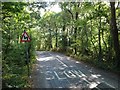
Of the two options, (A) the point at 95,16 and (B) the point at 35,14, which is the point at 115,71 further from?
(B) the point at 35,14

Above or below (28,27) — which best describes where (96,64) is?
below

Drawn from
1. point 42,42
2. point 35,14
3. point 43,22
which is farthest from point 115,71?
point 42,42

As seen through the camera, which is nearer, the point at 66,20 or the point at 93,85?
the point at 93,85

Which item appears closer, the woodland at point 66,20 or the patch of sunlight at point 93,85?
the woodland at point 66,20

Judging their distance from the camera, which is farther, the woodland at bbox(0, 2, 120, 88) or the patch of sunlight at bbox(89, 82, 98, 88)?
the patch of sunlight at bbox(89, 82, 98, 88)

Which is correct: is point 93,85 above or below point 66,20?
below

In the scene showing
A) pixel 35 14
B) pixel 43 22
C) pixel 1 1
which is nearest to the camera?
pixel 1 1

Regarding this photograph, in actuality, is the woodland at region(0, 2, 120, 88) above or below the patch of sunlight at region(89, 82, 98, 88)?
above

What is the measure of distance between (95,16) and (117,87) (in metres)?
14.4

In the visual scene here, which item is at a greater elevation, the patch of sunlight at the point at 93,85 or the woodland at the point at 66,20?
the woodland at the point at 66,20

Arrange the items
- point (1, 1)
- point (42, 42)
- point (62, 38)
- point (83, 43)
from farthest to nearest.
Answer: point (42, 42) → point (62, 38) → point (83, 43) → point (1, 1)

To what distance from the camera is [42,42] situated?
9800 centimetres

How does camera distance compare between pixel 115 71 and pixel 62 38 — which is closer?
pixel 115 71

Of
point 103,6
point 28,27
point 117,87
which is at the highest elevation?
point 103,6
